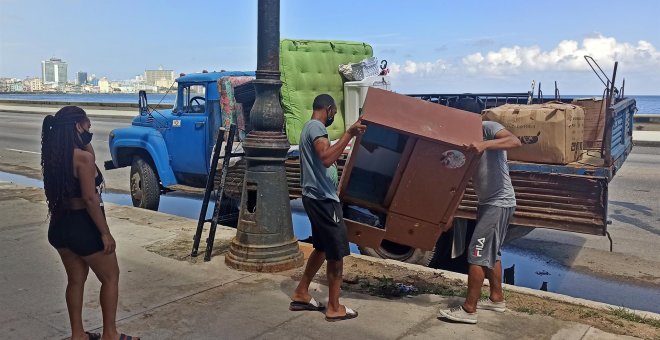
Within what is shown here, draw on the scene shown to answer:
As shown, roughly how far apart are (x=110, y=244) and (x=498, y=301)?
9.60 ft

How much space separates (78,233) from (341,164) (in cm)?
319

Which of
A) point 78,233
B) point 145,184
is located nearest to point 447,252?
point 78,233

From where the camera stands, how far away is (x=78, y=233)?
347 cm

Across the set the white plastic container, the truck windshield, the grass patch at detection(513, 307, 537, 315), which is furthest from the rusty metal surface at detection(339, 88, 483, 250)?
the truck windshield

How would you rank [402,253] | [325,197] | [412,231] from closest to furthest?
[325,197], [412,231], [402,253]

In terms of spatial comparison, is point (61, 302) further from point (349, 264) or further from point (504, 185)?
point (504, 185)

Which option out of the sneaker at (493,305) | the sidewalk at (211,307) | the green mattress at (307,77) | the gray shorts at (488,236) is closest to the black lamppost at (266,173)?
the sidewalk at (211,307)

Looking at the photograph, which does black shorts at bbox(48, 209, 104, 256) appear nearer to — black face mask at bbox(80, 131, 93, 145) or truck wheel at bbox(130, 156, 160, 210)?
black face mask at bbox(80, 131, 93, 145)

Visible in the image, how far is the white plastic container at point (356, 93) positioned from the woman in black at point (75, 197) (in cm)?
468

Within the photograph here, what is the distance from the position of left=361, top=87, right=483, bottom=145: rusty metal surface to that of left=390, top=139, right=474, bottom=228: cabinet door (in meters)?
0.11

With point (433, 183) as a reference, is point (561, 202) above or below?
below

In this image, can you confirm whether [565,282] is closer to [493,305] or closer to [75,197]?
[493,305]

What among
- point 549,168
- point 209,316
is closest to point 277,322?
point 209,316

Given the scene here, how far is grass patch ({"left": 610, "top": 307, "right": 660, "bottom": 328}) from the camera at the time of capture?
4.37 m
